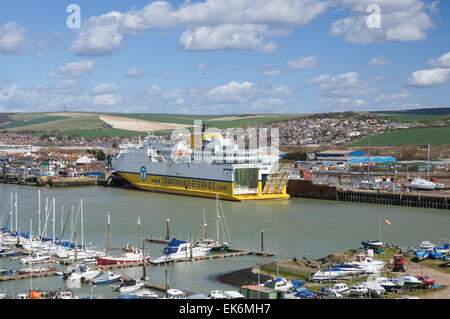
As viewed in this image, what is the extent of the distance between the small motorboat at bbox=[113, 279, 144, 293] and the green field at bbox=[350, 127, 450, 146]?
51.6 meters

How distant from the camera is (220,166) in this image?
30594 millimetres

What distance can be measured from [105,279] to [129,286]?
3.44 feet

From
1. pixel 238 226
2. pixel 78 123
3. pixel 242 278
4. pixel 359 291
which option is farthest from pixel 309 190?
pixel 78 123

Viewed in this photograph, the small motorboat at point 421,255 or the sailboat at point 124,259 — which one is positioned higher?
the small motorboat at point 421,255

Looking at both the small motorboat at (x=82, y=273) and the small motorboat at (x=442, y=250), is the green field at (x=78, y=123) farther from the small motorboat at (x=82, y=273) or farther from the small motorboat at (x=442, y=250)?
the small motorboat at (x=442, y=250)

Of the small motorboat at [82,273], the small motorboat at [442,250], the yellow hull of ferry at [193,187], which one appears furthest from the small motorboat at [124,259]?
the yellow hull of ferry at [193,187]

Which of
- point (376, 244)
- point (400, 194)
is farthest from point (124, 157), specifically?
point (376, 244)

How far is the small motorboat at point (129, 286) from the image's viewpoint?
41.7 feet

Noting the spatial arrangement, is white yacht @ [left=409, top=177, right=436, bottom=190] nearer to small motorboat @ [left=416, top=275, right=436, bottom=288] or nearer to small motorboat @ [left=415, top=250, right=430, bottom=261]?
small motorboat @ [left=415, top=250, right=430, bottom=261]

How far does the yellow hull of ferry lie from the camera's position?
98.7 ft

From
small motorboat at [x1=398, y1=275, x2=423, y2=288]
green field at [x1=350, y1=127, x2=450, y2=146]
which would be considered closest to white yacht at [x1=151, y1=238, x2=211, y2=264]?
small motorboat at [x1=398, y1=275, x2=423, y2=288]
